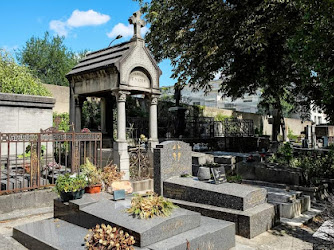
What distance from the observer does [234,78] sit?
13.7 meters

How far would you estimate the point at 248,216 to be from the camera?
5496mm

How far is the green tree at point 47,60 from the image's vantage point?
33.9 metres

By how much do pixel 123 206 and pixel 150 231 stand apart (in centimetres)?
110

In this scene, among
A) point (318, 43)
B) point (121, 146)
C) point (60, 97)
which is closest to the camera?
point (318, 43)

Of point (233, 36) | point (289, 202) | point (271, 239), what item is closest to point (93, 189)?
point (271, 239)

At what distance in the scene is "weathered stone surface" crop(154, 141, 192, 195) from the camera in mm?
7352

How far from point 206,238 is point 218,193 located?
173 centimetres

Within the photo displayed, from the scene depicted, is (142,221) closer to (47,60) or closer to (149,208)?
(149,208)

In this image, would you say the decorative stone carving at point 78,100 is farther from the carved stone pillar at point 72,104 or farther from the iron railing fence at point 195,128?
the iron railing fence at point 195,128

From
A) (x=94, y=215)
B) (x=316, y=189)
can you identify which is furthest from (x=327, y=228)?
(x=316, y=189)

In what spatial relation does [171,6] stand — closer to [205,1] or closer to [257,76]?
[205,1]

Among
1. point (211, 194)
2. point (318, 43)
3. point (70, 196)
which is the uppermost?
point (318, 43)

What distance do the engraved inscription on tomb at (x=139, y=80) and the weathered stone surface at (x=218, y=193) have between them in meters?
3.93

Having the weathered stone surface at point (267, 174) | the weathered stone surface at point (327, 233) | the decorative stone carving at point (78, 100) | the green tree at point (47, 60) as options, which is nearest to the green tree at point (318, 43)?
the weathered stone surface at point (267, 174)
